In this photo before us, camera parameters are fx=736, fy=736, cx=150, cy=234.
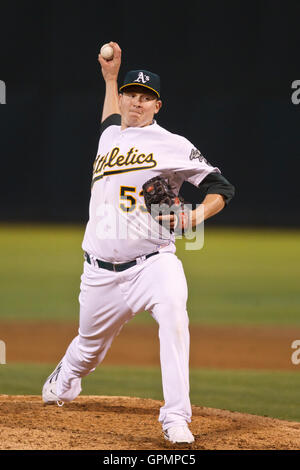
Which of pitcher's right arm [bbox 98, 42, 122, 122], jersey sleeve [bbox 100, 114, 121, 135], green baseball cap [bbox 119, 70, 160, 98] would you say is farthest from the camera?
pitcher's right arm [bbox 98, 42, 122, 122]

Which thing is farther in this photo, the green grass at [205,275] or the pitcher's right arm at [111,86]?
the green grass at [205,275]

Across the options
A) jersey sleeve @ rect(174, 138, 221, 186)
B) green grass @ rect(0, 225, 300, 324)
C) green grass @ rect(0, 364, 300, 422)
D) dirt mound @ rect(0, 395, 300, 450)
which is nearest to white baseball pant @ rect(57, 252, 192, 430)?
dirt mound @ rect(0, 395, 300, 450)

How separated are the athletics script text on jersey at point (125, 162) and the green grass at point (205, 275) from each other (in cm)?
500

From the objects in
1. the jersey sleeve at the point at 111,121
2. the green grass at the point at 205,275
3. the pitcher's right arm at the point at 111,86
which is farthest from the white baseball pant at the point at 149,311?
the green grass at the point at 205,275

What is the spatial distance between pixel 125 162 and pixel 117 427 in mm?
1371

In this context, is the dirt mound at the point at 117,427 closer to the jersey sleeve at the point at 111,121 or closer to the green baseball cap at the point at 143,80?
the jersey sleeve at the point at 111,121

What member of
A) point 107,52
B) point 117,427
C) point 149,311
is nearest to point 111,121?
point 107,52

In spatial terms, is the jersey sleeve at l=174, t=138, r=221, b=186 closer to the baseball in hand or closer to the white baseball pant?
the white baseball pant

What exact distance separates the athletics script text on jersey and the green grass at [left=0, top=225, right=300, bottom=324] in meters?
5.00

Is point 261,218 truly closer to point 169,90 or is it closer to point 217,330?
point 169,90

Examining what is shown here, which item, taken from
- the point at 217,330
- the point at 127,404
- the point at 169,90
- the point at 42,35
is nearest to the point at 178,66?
the point at 169,90

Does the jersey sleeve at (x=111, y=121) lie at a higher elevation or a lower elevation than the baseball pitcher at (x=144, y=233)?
higher

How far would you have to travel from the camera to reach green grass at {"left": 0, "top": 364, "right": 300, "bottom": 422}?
493 centimetres

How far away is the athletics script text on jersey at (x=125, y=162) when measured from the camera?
144 inches
